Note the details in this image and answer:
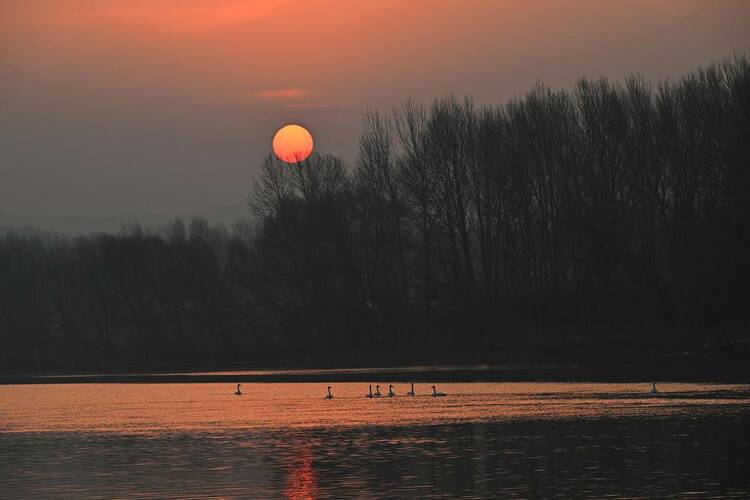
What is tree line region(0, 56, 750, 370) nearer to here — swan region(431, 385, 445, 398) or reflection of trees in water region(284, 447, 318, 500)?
swan region(431, 385, 445, 398)

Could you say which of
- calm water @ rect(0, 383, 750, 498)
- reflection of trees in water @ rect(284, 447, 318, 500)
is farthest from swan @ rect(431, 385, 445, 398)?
reflection of trees in water @ rect(284, 447, 318, 500)

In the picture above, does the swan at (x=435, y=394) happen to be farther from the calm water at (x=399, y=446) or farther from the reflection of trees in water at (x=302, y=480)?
the reflection of trees in water at (x=302, y=480)

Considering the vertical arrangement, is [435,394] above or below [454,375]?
below

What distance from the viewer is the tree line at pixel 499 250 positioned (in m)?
84.5

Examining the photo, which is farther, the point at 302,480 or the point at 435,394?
the point at 435,394

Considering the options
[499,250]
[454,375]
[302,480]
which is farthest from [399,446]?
[499,250]

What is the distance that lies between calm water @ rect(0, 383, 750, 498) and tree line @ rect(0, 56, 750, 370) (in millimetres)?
25852

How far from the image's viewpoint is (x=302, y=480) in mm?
30797

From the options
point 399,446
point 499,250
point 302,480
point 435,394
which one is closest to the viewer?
point 302,480

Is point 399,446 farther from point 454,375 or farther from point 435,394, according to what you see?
point 454,375

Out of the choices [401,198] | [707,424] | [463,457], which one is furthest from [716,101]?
[463,457]

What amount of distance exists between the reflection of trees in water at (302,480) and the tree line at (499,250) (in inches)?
1928

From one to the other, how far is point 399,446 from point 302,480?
303 inches

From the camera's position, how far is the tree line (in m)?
84.5
